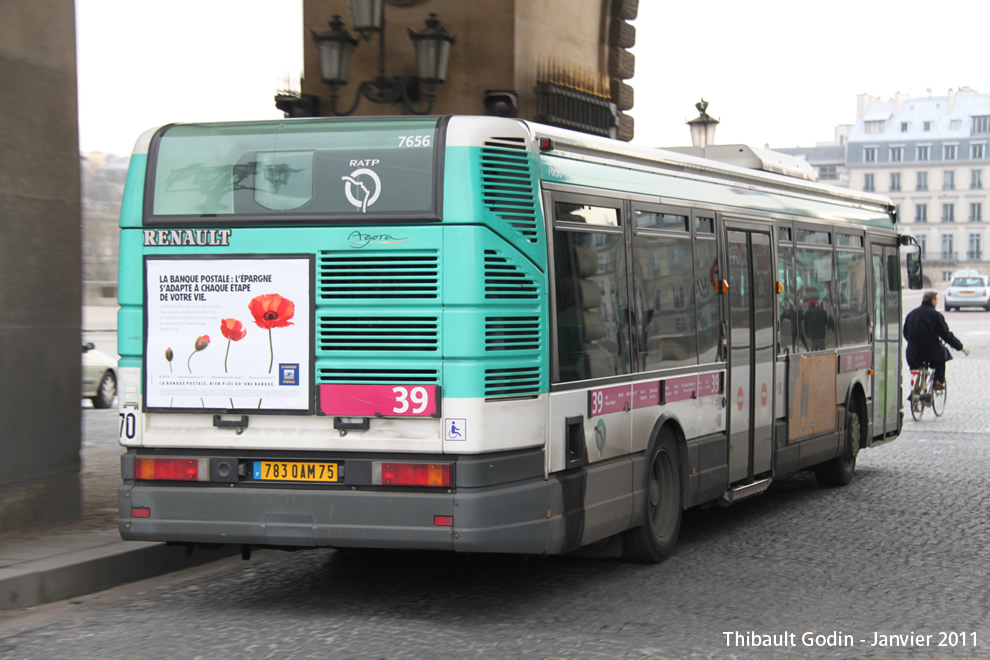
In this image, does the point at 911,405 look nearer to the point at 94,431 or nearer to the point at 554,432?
the point at 94,431

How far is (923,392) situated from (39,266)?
14125mm

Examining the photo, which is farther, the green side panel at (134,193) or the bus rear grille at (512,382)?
the green side panel at (134,193)

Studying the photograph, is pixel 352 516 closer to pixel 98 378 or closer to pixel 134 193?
pixel 134 193

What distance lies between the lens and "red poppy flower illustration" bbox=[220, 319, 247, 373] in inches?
283

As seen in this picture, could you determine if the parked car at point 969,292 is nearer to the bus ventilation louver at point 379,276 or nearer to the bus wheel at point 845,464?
the bus wheel at point 845,464

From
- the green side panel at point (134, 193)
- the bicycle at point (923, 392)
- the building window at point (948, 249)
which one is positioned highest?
the building window at point (948, 249)

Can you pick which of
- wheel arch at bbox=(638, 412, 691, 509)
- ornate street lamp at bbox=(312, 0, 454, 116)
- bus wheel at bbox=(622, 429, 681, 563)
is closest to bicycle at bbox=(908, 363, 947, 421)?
ornate street lamp at bbox=(312, 0, 454, 116)

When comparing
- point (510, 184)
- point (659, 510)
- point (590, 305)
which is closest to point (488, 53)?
point (659, 510)

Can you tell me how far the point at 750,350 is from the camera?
10531 mm

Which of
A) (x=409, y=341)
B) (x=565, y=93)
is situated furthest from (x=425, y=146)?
(x=565, y=93)

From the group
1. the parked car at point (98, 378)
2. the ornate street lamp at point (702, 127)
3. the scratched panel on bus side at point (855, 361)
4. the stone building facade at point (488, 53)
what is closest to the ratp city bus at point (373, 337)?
the scratched panel on bus side at point (855, 361)

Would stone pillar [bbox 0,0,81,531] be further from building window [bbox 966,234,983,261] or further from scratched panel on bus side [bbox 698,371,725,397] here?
building window [bbox 966,234,983,261]

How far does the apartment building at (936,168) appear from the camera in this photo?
418 ft

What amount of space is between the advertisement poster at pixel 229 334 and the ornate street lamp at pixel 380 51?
5979mm
